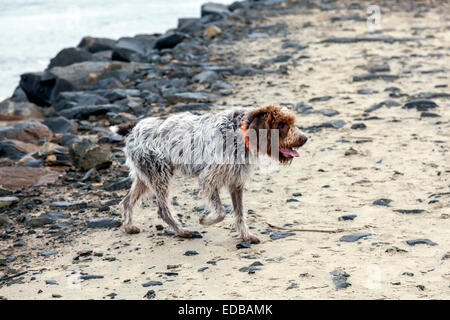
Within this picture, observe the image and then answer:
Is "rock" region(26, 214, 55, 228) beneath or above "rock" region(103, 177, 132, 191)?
beneath

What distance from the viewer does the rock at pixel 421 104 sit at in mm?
11773

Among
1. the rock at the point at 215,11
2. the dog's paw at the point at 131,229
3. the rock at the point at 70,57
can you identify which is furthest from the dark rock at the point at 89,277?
the rock at the point at 215,11

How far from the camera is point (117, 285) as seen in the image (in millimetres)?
6336

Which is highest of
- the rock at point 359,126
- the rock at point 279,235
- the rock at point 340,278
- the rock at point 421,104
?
the rock at point 421,104

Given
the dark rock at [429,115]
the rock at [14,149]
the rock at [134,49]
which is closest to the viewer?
the dark rock at [429,115]

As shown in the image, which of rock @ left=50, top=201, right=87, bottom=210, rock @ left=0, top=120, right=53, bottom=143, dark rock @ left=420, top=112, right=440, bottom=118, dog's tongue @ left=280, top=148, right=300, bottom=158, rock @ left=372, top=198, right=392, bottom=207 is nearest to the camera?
dog's tongue @ left=280, top=148, right=300, bottom=158

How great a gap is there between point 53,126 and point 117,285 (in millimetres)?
7861

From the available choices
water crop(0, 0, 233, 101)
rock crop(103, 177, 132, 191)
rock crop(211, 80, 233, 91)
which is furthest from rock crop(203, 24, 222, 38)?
rock crop(103, 177, 132, 191)

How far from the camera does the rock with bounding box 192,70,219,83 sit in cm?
1523

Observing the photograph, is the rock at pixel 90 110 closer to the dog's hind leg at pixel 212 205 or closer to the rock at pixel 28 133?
the rock at pixel 28 133

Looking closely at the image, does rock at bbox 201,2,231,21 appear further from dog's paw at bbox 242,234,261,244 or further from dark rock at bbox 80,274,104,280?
dark rock at bbox 80,274,104,280

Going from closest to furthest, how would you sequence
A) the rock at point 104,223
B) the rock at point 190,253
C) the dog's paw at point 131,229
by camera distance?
the rock at point 190,253 → the dog's paw at point 131,229 → the rock at point 104,223

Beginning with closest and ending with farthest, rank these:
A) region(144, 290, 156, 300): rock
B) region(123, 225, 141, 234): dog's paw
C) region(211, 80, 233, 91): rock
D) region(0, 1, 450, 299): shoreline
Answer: region(144, 290, 156, 300): rock, region(0, 1, 450, 299): shoreline, region(123, 225, 141, 234): dog's paw, region(211, 80, 233, 91): rock

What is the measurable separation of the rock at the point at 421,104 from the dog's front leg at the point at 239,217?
18.9ft
